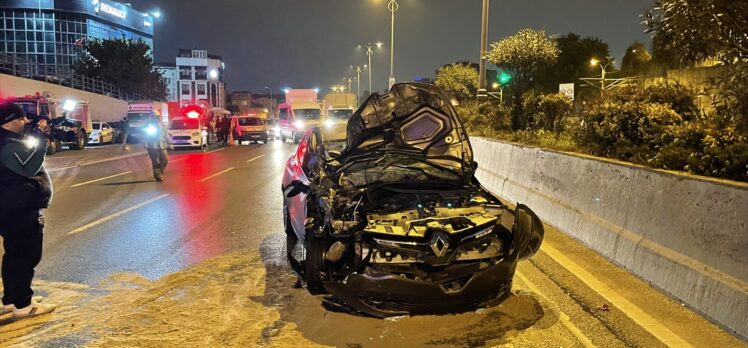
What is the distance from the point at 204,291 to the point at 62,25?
81908 mm

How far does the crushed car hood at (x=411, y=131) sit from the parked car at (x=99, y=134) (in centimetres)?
3287

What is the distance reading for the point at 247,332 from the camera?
4.42 m

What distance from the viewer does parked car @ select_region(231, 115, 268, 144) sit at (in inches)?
1332

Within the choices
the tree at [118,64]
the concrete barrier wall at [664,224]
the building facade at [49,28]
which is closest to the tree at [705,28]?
the concrete barrier wall at [664,224]

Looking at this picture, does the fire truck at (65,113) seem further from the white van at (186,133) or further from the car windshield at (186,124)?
the car windshield at (186,124)

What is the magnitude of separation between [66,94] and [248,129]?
15854 millimetres

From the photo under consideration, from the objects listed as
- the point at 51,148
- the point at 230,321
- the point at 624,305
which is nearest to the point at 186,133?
→ the point at 51,148

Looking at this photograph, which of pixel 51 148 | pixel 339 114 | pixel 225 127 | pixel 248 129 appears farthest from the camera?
pixel 339 114

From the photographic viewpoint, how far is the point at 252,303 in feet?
16.6

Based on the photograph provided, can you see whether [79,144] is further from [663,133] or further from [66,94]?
[663,133]

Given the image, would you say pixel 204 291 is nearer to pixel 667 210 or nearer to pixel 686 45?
pixel 667 210

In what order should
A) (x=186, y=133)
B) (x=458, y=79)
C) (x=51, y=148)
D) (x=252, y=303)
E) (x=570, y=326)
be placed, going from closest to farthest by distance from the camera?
1. (x=570, y=326)
2. (x=252, y=303)
3. (x=51, y=148)
4. (x=186, y=133)
5. (x=458, y=79)

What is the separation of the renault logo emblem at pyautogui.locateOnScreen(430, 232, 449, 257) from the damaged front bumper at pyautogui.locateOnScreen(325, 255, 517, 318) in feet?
0.72

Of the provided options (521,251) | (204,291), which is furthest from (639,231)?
(204,291)
